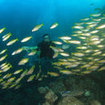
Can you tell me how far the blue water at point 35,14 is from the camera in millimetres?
34469

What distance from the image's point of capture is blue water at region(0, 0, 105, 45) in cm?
3447

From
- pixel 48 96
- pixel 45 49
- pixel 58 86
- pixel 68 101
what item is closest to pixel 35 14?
pixel 58 86

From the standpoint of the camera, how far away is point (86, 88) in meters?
8.59

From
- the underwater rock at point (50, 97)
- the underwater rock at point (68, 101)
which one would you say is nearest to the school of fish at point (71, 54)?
the underwater rock at point (50, 97)

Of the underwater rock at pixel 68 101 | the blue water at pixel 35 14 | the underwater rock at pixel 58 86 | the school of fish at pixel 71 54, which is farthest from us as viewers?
the blue water at pixel 35 14

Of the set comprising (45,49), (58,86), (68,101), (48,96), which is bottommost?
(68,101)

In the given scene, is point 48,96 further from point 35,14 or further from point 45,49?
point 35,14

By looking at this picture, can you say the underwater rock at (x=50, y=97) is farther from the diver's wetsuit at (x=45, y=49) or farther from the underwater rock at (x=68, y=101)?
the diver's wetsuit at (x=45, y=49)

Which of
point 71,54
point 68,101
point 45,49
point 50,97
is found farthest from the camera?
point 71,54

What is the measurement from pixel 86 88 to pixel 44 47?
4.55 metres

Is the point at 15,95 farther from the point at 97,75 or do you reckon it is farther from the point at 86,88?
the point at 97,75

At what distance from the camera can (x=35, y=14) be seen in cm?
7450

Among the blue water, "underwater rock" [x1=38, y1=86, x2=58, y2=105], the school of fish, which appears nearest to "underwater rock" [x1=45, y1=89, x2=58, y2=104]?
"underwater rock" [x1=38, y1=86, x2=58, y2=105]

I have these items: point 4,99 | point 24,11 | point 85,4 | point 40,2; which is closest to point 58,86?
point 4,99
